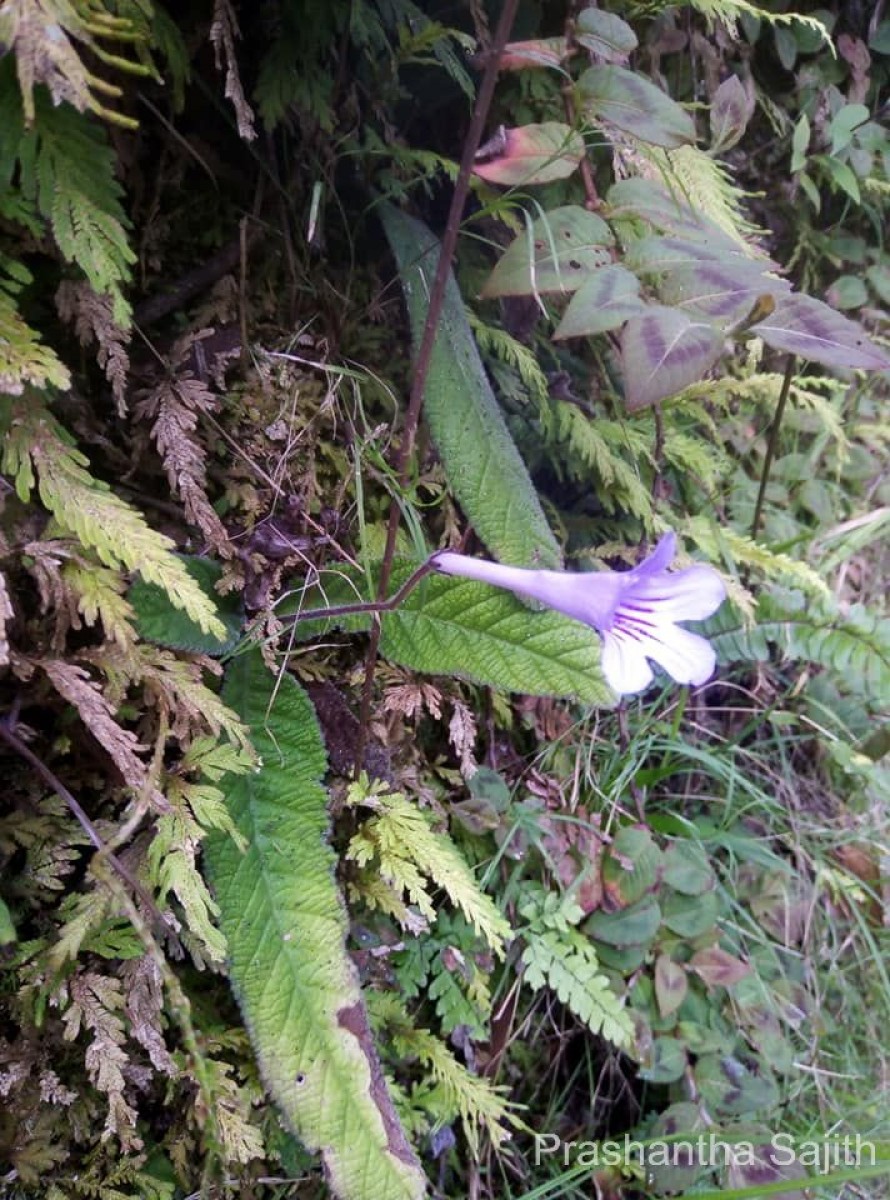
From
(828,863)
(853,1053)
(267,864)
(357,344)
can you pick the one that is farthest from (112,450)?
(853,1053)

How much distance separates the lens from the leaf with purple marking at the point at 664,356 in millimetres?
869

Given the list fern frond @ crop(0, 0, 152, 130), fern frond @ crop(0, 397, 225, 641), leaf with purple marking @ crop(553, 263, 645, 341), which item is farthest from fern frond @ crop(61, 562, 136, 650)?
leaf with purple marking @ crop(553, 263, 645, 341)

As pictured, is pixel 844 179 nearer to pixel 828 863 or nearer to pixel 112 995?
pixel 828 863

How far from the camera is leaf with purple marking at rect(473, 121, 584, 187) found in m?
1.02

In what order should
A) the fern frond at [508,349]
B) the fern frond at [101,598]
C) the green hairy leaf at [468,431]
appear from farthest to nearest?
the fern frond at [508,349]
the green hairy leaf at [468,431]
the fern frond at [101,598]

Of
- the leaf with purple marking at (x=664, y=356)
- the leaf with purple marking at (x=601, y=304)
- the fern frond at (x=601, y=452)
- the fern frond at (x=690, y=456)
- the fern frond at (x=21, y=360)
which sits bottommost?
the fern frond at (x=690, y=456)

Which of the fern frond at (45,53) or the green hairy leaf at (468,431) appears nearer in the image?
the fern frond at (45,53)

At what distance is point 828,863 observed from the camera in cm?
168

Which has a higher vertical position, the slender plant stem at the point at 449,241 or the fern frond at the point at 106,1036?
the slender plant stem at the point at 449,241

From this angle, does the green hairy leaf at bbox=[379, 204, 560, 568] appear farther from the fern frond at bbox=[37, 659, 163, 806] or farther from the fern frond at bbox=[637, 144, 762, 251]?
the fern frond at bbox=[37, 659, 163, 806]

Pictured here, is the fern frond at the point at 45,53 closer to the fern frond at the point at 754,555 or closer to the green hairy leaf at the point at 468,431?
the green hairy leaf at the point at 468,431

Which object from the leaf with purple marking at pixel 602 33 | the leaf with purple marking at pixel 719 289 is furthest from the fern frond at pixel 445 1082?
the leaf with purple marking at pixel 602 33

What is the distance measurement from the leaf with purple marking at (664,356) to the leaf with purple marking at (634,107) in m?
0.24

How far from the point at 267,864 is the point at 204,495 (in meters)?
0.45
